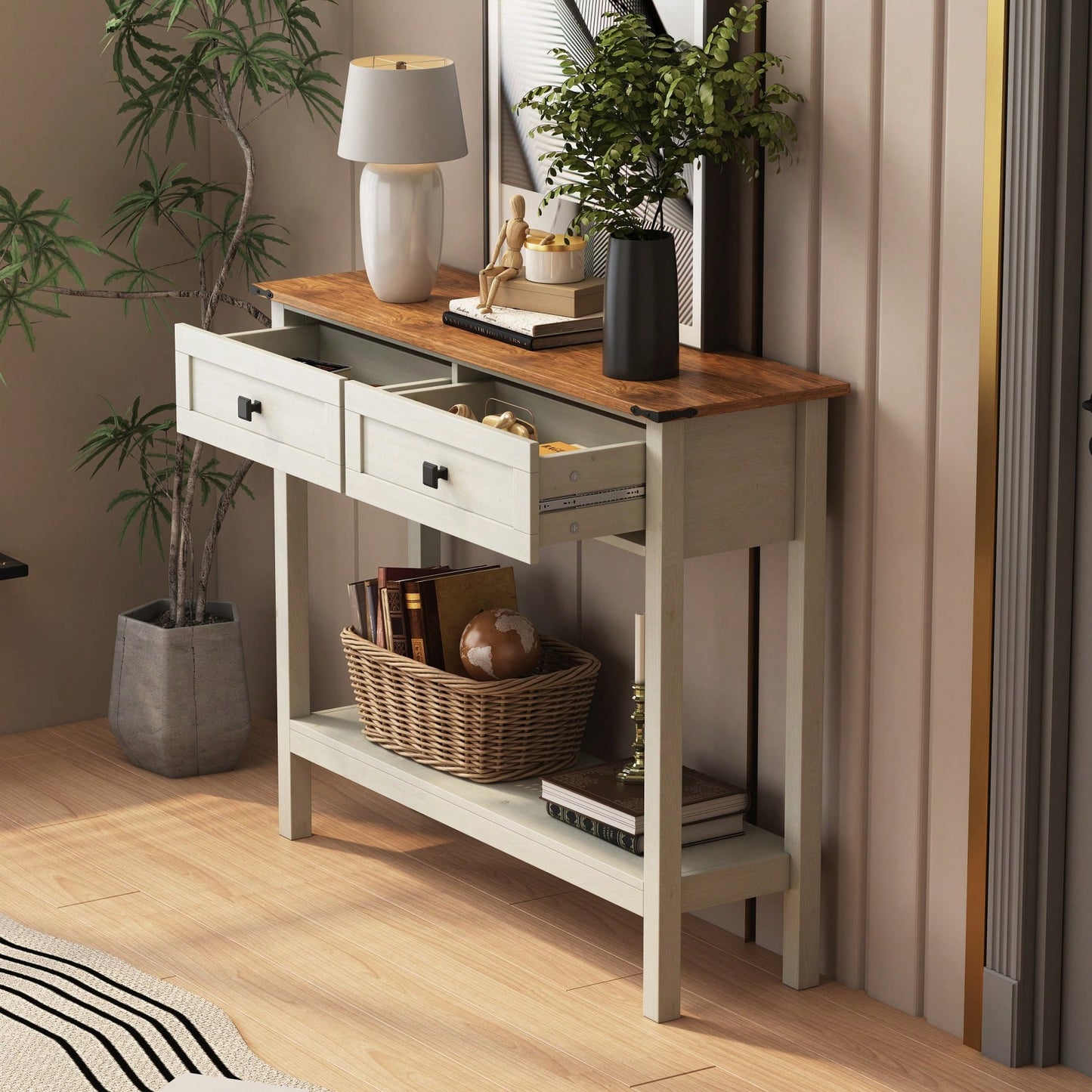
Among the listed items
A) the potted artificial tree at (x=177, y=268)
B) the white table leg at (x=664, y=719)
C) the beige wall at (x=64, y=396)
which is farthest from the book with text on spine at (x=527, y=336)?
the beige wall at (x=64, y=396)

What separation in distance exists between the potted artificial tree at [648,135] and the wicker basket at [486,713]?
24.1 inches

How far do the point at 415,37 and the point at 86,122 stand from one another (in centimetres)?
Result: 81

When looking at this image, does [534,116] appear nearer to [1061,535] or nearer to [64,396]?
[1061,535]

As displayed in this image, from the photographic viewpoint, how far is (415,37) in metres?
3.32

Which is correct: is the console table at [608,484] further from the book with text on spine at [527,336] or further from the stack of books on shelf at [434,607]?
the stack of books on shelf at [434,607]

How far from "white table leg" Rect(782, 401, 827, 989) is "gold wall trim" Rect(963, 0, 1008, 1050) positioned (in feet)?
0.81

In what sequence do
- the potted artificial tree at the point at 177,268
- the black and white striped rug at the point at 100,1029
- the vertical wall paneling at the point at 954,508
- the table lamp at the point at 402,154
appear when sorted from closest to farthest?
the vertical wall paneling at the point at 954,508, the black and white striped rug at the point at 100,1029, the table lamp at the point at 402,154, the potted artificial tree at the point at 177,268

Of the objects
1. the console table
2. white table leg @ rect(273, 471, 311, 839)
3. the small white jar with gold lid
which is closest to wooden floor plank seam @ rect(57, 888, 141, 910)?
white table leg @ rect(273, 471, 311, 839)

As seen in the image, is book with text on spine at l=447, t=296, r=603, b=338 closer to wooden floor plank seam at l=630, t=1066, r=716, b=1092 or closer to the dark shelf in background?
wooden floor plank seam at l=630, t=1066, r=716, b=1092

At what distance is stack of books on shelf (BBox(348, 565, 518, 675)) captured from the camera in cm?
305

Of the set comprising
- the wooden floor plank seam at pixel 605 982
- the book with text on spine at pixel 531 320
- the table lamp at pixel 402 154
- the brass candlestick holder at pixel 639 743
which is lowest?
the wooden floor plank seam at pixel 605 982

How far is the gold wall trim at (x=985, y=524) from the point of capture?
7.56 feet

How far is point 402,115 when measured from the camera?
2.91m

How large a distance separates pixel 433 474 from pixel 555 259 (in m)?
0.45
